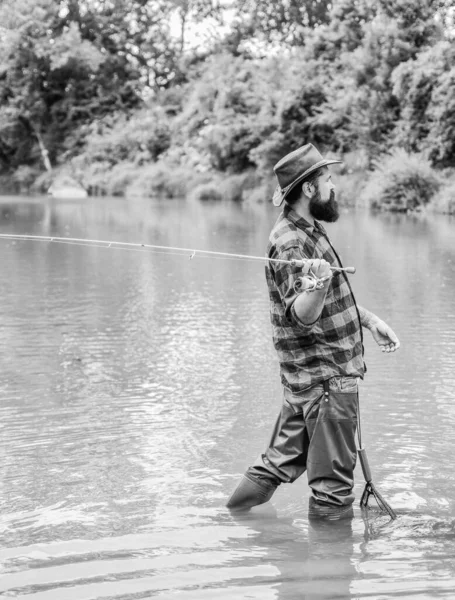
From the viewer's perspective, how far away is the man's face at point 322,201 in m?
4.44

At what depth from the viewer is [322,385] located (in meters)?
4.38

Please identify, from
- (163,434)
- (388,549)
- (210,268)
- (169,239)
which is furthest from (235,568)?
(169,239)

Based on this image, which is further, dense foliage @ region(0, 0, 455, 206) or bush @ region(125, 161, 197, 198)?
bush @ region(125, 161, 197, 198)

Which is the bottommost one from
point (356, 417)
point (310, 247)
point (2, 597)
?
point (2, 597)

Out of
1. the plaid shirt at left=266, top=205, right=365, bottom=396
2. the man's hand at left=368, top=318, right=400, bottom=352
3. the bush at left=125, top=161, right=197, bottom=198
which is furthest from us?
the bush at left=125, top=161, right=197, bottom=198

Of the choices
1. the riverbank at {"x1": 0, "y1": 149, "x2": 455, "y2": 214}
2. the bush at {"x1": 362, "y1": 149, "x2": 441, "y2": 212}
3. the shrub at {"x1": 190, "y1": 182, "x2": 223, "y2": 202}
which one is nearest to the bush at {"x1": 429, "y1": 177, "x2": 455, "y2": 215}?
the riverbank at {"x1": 0, "y1": 149, "x2": 455, "y2": 214}

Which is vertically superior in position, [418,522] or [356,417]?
[356,417]

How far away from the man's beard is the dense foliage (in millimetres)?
27756

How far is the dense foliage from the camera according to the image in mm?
35312

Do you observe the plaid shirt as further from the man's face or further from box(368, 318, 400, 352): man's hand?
box(368, 318, 400, 352): man's hand

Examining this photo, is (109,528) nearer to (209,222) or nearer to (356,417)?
(356,417)

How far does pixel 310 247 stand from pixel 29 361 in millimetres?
4933

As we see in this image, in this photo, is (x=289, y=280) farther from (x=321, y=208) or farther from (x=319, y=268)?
(x=321, y=208)

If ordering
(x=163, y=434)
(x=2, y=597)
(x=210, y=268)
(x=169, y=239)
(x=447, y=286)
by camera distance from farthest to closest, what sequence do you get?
(x=169, y=239) < (x=210, y=268) < (x=447, y=286) < (x=163, y=434) < (x=2, y=597)
